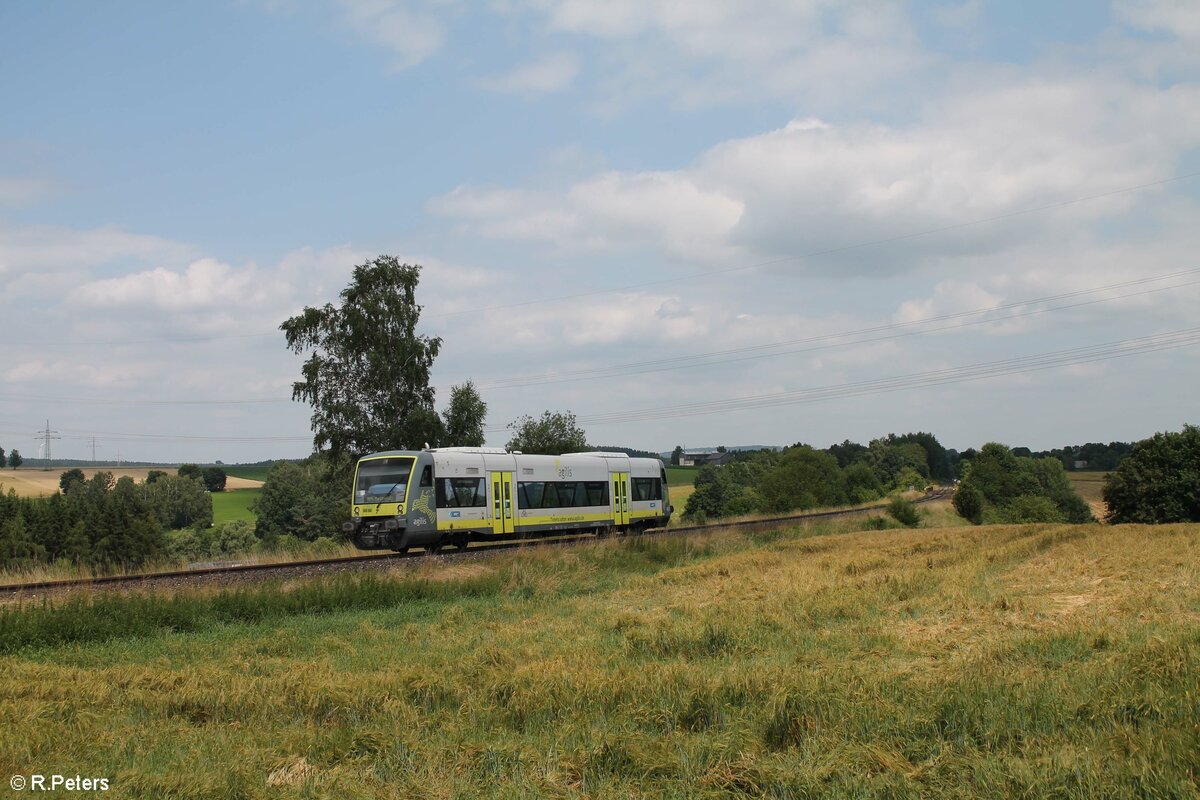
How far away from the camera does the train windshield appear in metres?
27.4

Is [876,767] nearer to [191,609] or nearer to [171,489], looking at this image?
[191,609]

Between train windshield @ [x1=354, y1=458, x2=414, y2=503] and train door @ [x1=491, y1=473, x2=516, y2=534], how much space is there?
144 inches

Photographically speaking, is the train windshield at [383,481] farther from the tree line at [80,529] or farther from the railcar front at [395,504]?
the tree line at [80,529]

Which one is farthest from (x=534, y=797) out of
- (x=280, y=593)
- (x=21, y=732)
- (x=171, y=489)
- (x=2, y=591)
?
(x=171, y=489)

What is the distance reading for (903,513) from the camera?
51.0m

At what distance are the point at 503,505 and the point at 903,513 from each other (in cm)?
2880

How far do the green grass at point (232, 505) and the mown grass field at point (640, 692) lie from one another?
344 ft

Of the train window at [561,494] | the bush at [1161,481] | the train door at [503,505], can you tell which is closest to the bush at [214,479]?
the train window at [561,494]

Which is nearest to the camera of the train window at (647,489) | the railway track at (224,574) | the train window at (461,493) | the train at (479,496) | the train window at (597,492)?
the railway track at (224,574)

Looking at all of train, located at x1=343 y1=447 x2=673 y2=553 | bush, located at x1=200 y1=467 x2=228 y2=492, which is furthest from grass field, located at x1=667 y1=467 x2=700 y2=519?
bush, located at x1=200 y1=467 x2=228 y2=492

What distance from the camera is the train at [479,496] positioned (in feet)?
90.0

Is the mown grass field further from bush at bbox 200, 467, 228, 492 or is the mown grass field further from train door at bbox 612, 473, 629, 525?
bush at bbox 200, 467, 228, 492

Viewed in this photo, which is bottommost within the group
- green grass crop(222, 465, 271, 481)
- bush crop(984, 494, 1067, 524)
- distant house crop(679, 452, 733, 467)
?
bush crop(984, 494, 1067, 524)

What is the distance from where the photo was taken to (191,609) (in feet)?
51.7
